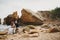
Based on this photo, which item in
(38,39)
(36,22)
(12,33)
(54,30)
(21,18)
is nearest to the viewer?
(38,39)

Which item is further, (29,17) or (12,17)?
(29,17)

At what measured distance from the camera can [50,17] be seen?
3428 cm

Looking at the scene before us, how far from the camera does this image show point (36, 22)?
92.6ft

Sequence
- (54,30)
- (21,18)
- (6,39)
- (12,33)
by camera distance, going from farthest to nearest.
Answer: (21,18) < (12,33) < (54,30) < (6,39)

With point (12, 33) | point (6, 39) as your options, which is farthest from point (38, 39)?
point (12, 33)

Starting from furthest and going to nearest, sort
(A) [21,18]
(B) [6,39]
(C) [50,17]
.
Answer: (C) [50,17], (A) [21,18], (B) [6,39]

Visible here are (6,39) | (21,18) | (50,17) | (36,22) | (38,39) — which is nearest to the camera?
(38,39)

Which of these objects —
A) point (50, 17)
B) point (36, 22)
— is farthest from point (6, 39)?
point (50, 17)

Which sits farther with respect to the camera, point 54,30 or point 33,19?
point 33,19

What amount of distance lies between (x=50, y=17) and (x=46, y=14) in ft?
4.22

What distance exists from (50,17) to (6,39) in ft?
79.9

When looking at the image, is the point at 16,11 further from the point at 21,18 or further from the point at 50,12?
the point at 50,12

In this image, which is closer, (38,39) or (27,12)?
(38,39)

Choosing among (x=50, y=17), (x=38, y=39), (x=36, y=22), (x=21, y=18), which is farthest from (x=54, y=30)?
(x=50, y=17)
